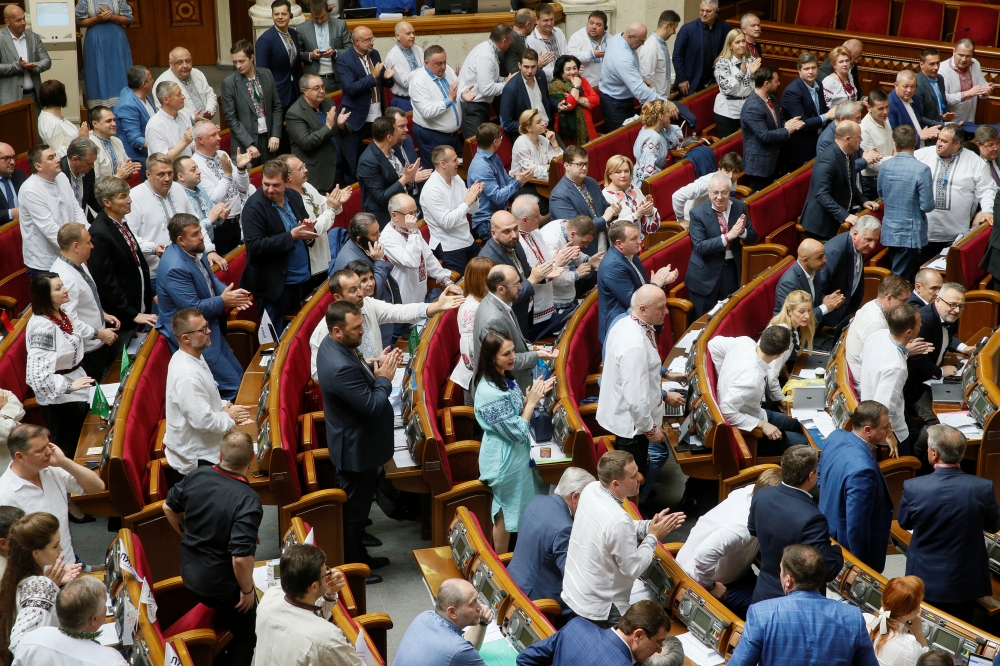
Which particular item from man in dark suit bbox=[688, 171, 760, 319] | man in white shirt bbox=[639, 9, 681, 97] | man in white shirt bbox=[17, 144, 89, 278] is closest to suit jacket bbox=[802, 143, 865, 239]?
man in dark suit bbox=[688, 171, 760, 319]

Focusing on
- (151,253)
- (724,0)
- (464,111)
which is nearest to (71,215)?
(151,253)

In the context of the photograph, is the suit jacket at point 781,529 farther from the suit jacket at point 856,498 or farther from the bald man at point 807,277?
the bald man at point 807,277

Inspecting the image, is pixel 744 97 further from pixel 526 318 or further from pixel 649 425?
pixel 649 425

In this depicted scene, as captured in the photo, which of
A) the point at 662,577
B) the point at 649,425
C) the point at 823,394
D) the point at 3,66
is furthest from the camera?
the point at 3,66

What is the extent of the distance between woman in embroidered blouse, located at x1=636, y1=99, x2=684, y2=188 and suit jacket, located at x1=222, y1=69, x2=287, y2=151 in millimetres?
2771

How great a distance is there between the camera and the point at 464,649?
3.71 meters

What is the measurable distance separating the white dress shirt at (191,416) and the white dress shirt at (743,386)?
2.41 m

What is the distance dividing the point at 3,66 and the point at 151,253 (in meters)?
3.04

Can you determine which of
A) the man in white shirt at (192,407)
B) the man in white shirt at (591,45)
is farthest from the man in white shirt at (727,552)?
the man in white shirt at (591,45)

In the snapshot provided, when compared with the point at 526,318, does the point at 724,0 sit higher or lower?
higher

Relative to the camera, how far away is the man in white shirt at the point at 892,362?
18.4 feet

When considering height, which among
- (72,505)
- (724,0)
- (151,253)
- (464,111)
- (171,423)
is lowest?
(72,505)

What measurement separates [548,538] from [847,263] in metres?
3.31

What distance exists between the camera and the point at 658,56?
32.5 feet
